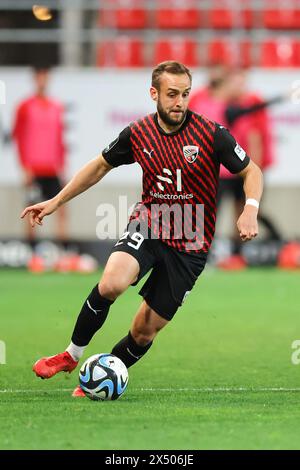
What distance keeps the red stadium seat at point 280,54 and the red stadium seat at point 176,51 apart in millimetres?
1278

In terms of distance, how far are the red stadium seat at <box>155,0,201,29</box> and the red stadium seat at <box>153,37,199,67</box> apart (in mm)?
599

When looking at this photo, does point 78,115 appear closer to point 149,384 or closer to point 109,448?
point 149,384

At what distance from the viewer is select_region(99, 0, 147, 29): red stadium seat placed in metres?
21.1

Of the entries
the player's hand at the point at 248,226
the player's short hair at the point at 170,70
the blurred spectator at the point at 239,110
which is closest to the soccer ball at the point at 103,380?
the player's hand at the point at 248,226

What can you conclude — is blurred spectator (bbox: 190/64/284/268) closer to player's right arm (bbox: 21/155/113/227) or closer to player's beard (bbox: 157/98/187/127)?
player's right arm (bbox: 21/155/113/227)

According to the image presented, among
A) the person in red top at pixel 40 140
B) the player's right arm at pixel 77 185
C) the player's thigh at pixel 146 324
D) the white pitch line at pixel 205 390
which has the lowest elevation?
the white pitch line at pixel 205 390

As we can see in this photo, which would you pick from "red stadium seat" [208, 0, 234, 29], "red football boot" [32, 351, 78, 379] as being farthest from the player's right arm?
"red stadium seat" [208, 0, 234, 29]

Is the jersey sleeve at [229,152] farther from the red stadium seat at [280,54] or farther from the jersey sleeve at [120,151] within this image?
the red stadium seat at [280,54]

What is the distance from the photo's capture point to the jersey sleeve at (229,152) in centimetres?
761

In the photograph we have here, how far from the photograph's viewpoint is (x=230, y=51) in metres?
21.1

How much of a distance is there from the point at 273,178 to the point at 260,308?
569 centimetres

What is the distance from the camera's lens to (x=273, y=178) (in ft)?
63.0

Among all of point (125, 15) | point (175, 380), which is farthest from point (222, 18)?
point (175, 380)

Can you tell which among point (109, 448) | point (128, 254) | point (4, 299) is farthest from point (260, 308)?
point (109, 448)
